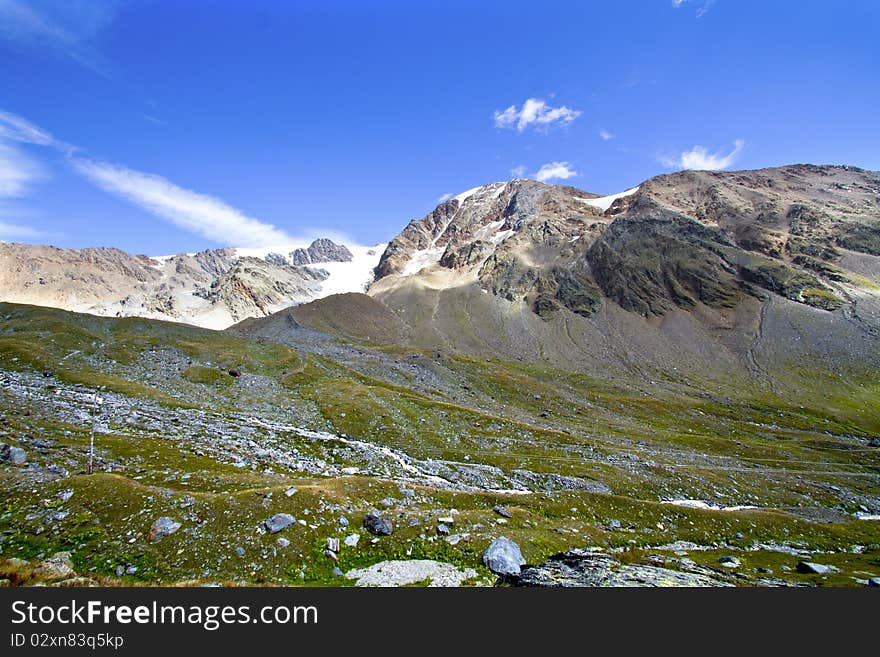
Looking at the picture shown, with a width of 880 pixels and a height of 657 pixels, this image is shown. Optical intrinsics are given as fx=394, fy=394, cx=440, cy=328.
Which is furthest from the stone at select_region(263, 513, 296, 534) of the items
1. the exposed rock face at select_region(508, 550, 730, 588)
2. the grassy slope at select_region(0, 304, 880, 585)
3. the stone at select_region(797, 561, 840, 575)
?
the stone at select_region(797, 561, 840, 575)

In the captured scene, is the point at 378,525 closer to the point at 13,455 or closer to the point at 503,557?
the point at 503,557

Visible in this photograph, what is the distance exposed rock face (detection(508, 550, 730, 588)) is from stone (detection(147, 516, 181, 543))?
15.4 meters

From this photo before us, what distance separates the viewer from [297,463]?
115 feet

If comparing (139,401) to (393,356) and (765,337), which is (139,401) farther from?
(765,337)

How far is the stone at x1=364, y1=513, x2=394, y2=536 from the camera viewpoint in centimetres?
2033

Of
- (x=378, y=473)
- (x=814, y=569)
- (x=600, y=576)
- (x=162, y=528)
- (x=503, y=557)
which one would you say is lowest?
(x=814, y=569)

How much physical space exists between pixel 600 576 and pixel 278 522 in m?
14.8

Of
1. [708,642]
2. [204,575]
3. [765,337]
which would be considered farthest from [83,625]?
[765,337]

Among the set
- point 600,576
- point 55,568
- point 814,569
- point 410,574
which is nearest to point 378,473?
point 410,574

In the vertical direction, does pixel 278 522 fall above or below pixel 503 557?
above

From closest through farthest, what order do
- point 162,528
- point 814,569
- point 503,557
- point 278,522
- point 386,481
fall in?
point 162,528 → point 503,557 → point 278,522 → point 814,569 → point 386,481

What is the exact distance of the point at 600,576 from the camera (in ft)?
52.3

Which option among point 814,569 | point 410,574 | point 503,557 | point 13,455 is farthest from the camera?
point 13,455

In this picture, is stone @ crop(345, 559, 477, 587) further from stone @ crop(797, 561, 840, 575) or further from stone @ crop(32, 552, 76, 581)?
stone @ crop(797, 561, 840, 575)
